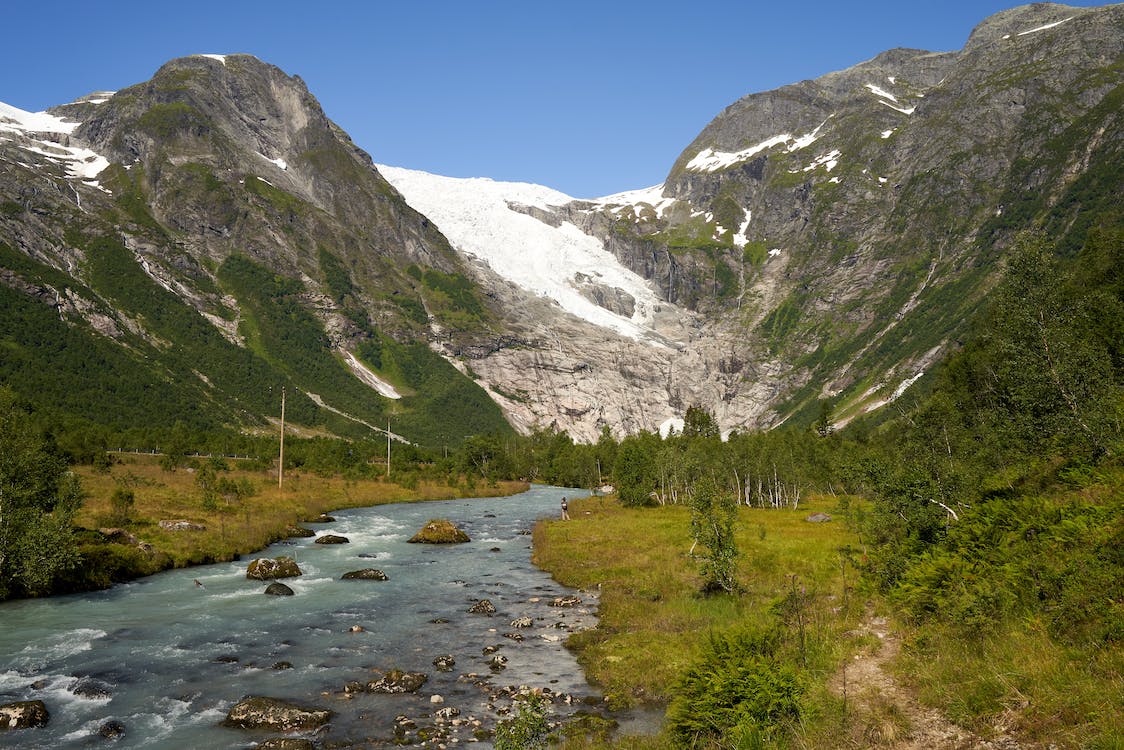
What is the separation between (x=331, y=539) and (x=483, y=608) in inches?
1133

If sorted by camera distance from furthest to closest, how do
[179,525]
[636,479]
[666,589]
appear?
[636,479], [179,525], [666,589]

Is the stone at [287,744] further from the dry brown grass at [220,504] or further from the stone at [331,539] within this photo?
the stone at [331,539]

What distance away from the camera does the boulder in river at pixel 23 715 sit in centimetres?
1976

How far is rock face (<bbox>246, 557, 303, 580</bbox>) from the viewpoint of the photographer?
140ft

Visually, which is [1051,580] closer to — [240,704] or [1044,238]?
[1044,238]

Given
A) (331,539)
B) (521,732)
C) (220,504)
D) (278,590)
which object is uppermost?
(521,732)

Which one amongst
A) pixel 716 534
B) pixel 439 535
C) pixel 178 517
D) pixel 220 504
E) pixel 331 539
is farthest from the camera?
pixel 220 504

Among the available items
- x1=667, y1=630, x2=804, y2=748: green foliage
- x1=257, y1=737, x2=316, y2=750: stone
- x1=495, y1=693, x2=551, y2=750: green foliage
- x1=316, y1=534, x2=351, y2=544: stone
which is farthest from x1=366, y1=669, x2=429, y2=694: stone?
x1=316, y1=534, x2=351, y2=544: stone

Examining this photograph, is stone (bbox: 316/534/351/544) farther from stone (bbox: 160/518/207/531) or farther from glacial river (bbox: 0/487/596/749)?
glacial river (bbox: 0/487/596/749)

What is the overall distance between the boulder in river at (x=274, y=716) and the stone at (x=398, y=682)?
8.17ft

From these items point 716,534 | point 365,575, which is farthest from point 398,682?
point 365,575

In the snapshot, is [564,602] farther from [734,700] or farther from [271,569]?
[734,700]

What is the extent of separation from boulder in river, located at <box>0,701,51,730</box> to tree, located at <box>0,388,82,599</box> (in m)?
16.5

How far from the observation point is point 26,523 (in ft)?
110
